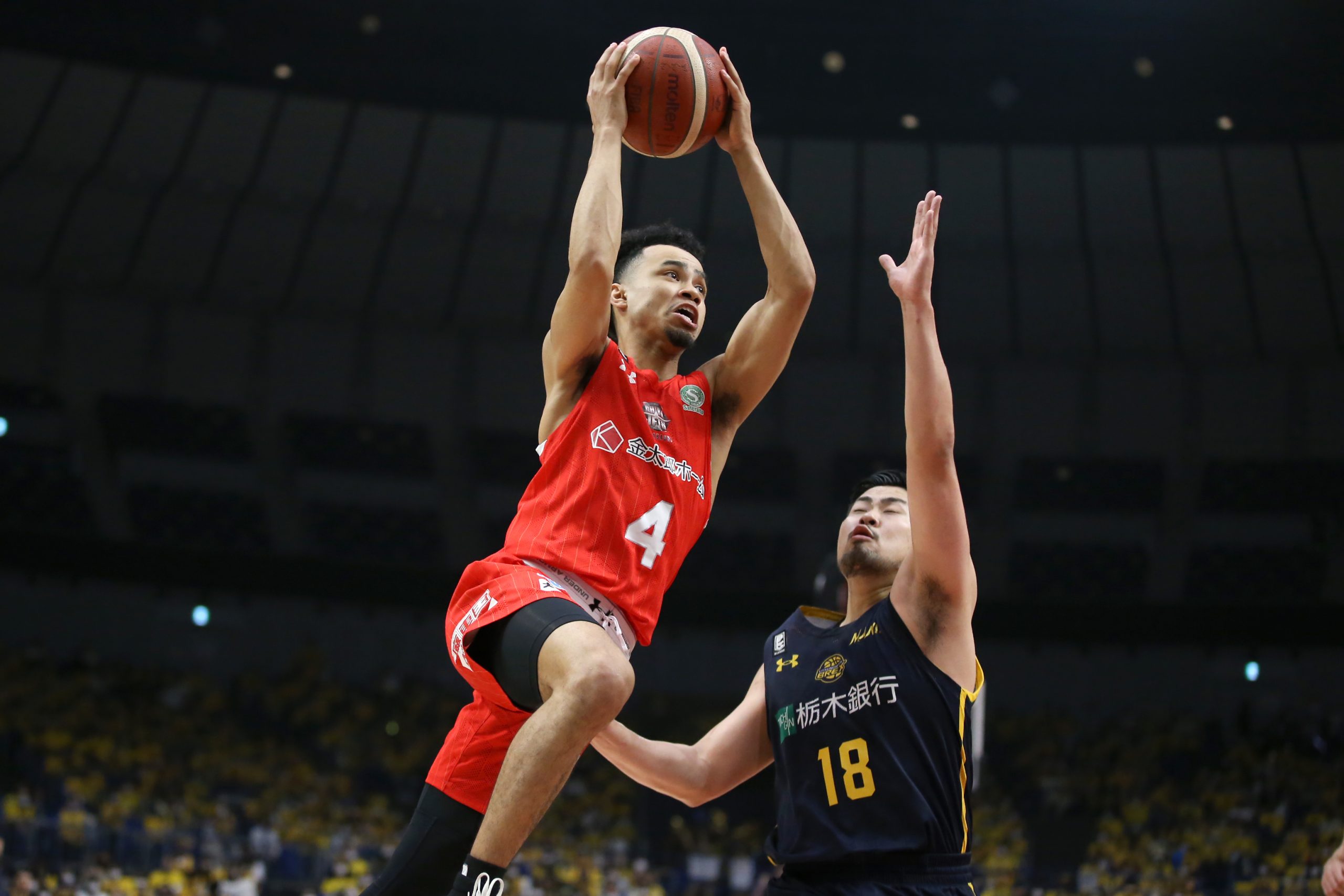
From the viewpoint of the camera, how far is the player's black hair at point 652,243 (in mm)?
4766

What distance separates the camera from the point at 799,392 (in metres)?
24.9

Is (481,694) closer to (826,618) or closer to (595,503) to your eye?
(595,503)

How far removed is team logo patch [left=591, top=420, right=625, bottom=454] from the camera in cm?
412

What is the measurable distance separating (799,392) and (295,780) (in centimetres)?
1223

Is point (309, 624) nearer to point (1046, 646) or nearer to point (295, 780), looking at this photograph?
point (295, 780)

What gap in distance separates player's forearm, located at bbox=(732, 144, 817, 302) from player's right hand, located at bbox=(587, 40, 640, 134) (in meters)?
0.52

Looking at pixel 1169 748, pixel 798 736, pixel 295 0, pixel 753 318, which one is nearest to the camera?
pixel 798 736

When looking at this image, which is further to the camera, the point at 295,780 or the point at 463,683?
the point at 463,683

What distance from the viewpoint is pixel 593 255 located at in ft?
13.1

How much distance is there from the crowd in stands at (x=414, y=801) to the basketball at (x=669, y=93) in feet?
44.0

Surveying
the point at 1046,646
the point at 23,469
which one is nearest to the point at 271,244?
the point at 23,469

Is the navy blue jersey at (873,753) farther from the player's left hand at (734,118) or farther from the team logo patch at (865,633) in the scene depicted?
the player's left hand at (734,118)

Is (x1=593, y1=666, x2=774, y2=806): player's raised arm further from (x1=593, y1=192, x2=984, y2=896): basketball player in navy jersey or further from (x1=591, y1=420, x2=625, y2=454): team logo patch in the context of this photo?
(x1=591, y1=420, x2=625, y2=454): team logo patch

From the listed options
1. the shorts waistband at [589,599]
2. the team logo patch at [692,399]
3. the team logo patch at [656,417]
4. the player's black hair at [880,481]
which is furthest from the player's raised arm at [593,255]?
the player's black hair at [880,481]
